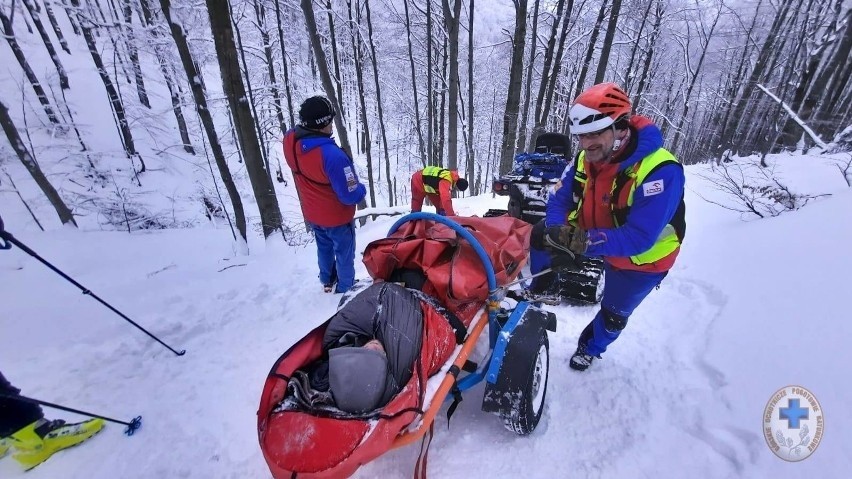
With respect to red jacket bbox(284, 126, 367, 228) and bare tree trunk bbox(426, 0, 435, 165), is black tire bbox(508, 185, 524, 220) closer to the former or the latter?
red jacket bbox(284, 126, 367, 228)

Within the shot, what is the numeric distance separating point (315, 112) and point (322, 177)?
640mm

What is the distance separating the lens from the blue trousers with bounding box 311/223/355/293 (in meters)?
3.98

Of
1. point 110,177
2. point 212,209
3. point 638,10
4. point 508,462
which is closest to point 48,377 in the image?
point 508,462

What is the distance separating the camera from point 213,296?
4.05 m

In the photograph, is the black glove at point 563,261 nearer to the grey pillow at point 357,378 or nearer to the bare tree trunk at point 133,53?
the grey pillow at point 357,378

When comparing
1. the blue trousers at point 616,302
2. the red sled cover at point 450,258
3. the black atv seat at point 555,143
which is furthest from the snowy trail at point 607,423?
the black atv seat at point 555,143

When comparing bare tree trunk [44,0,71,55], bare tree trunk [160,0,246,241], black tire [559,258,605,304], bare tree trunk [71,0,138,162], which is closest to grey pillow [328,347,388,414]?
black tire [559,258,605,304]

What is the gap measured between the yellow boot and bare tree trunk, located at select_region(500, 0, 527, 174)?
29.7 ft

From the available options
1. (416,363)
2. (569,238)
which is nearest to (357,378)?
(416,363)

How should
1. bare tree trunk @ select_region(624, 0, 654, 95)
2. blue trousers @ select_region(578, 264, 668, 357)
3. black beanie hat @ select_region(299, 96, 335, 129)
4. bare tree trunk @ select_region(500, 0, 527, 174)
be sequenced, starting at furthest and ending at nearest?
bare tree trunk @ select_region(624, 0, 654, 95), bare tree trunk @ select_region(500, 0, 527, 174), black beanie hat @ select_region(299, 96, 335, 129), blue trousers @ select_region(578, 264, 668, 357)

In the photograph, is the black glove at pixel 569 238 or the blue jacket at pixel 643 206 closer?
the blue jacket at pixel 643 206

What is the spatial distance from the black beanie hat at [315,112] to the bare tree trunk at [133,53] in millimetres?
13316

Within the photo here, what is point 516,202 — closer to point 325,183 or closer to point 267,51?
point 325,183

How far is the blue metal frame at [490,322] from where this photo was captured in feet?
7.09
